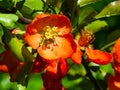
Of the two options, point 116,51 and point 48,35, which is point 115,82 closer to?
point 116,51

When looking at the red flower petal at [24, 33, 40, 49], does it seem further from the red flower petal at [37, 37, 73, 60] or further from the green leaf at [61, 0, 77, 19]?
the green leaf at [61, 0, 77, 19]

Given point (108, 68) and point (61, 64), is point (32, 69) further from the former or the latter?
point (108, 68)

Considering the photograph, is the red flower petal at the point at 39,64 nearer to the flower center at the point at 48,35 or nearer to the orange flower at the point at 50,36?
the orange flower at the point at 50,36

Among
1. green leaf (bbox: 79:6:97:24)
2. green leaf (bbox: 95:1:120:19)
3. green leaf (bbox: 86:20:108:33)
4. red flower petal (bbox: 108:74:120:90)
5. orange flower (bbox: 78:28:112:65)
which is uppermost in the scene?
green leaf (bbox: 79:6:97:24)

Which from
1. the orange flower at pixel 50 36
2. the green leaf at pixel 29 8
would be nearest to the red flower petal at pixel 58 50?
the orange flower at pixel 50 36

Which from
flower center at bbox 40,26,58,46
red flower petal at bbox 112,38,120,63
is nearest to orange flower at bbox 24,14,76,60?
flower center at bbox 40,26,58,46

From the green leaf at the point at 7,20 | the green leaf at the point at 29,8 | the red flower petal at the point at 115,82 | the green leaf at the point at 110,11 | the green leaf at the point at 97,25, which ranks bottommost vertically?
→ the red flower petal at the point at 115,82

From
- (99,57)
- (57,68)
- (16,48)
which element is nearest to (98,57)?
(99,57)
